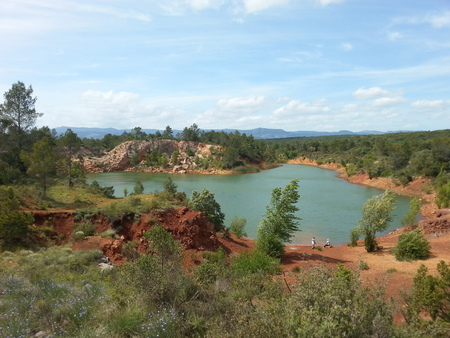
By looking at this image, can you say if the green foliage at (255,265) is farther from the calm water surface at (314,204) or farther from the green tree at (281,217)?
the calm water surface at (314,204)

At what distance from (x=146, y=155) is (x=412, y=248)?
6910 cm

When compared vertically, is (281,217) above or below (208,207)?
below

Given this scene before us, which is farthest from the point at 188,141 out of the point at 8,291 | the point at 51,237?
the point at 8,291

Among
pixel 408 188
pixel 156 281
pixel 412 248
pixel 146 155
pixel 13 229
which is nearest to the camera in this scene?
pixel 156 281

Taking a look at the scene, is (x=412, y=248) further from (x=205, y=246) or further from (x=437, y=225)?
(x=205, y=246)

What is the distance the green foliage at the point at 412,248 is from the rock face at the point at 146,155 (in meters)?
58.8

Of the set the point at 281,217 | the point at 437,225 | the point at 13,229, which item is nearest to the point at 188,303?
the point at 13,229

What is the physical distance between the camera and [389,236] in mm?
27797

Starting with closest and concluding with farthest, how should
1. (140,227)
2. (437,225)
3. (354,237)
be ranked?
(140,227), (354,237), (437,225)

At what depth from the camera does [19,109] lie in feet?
124

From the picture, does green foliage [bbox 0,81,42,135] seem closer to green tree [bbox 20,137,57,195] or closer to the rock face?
green tree [bbox 20,137,57,195]

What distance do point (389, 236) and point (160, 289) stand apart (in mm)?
26362

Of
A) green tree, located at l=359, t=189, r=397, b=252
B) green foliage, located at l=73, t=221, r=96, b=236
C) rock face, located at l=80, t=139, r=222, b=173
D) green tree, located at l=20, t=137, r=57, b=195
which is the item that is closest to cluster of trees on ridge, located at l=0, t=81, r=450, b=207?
green tree, located at l=20, t=137, r=57, b=195

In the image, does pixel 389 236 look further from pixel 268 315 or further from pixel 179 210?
pixel 268 315
